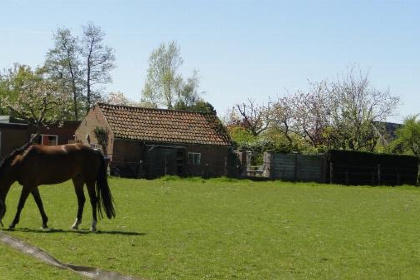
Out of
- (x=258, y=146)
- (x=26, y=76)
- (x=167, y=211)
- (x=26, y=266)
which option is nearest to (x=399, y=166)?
(x=258, y=146)

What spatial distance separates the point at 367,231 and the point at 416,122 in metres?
42.9

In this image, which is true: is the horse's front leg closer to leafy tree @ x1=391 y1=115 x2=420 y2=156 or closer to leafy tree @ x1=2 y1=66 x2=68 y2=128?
leafy tree @ x1=391 y1=115 x2=420 y2=156

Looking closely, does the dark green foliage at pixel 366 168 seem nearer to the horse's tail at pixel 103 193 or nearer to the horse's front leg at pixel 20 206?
the horse's tail at pixel 103 193

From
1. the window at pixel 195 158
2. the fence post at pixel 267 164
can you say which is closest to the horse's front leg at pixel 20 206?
the fence post at pixel 267 164

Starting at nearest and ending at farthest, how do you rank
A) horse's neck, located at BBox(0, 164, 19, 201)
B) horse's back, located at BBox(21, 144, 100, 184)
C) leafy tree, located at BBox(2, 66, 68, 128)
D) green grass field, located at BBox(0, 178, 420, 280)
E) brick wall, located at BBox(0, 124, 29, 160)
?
green grass field, located at BBox(0, 178, 420, 280) < horse's neck, located at BBox(0, 164, 19, 201) < horse's back, located at BBox(21, 144, 100, 184) < brick wall, located at BBox(0, 124, 29, 160) < leafy tree, located at BBox(2, 66, 68, 128)

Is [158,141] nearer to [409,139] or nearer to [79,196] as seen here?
[409,139]

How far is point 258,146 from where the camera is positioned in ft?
158

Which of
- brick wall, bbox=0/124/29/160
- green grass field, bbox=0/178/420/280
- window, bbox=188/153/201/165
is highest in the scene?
brick wall, bbox=0/124/29/160

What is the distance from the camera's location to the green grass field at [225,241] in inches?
377

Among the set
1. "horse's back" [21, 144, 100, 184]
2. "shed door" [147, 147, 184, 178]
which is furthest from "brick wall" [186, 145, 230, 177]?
"horse's back" [21, 144, 100, 184]

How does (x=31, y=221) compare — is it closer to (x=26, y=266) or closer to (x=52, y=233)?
(x=52, y=233)

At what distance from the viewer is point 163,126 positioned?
4469 centimetres

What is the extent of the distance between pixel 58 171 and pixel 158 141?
28538 mm

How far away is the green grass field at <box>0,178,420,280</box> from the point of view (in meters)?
9.58
